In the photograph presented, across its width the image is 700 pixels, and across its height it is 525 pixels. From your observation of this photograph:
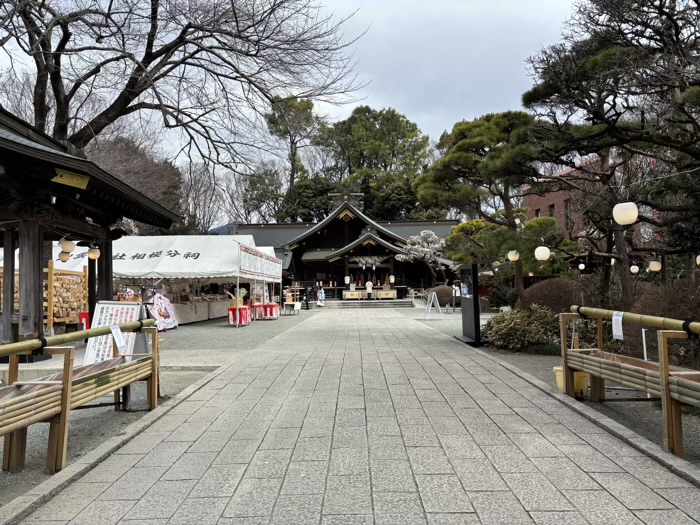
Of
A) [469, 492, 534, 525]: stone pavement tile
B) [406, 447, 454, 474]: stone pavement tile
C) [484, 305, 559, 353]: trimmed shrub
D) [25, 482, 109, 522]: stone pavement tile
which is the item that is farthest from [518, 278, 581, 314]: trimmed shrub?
[25, 482, 109, 522]: stone pavement tile

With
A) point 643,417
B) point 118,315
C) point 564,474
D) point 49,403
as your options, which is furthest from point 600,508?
point 118,315

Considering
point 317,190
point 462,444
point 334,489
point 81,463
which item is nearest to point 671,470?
point 462,444

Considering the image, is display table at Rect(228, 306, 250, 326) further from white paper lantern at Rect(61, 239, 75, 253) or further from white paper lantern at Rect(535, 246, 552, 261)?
white paper lantern at Rect(535, 246, 552, 261)

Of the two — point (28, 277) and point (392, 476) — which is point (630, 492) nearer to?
point (392, 476)

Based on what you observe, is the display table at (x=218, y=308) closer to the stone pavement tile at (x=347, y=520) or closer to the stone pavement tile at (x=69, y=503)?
the stone pavement tile at (x=69, y=503)

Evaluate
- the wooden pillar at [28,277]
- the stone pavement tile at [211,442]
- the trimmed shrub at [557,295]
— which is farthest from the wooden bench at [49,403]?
the trimmed shrub at [557,295]

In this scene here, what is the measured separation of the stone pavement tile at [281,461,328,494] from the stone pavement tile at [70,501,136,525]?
0.99 meters

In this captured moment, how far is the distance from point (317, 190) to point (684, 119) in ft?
134

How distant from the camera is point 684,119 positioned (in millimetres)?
6566

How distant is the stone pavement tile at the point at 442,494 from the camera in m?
3.00

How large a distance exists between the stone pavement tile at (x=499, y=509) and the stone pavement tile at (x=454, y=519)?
0.04 metres

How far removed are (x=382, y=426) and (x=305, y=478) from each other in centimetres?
135

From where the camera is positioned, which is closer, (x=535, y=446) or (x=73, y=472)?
(x=73, y=472)

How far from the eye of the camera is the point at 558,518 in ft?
9.30
